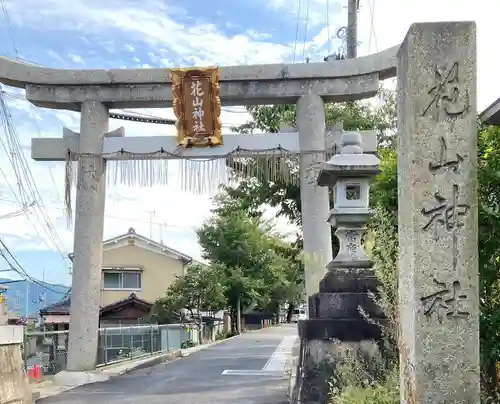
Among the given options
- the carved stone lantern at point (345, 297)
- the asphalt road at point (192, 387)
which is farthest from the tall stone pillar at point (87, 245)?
the carved stone lantern at point (345, 297)

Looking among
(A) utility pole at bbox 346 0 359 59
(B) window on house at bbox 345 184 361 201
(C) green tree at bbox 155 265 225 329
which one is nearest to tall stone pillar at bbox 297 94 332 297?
(B) window on house at bbox 345 184 361 201

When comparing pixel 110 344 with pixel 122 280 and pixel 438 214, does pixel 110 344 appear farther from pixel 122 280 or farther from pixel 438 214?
pixel 122 280

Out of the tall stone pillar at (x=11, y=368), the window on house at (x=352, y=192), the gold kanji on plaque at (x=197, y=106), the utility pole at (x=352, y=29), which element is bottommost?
the tall stone pillar at (x=11, y=368)

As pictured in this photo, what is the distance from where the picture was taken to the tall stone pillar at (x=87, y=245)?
13.8 m

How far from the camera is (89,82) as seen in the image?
14039 mm

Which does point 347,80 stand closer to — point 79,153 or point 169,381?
point 79,153

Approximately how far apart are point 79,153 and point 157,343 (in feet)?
42.4

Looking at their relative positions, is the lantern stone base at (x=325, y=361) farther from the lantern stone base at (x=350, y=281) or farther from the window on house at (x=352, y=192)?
the window on house at (x=352, y=192)

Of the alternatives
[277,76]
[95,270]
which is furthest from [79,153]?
[277,76]

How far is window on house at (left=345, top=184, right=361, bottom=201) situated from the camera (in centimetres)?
918

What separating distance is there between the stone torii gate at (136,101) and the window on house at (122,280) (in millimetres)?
26630

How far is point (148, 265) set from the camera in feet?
134

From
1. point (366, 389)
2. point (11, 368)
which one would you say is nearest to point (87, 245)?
point (11, 368)

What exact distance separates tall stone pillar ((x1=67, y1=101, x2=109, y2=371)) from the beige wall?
26564 millimetres
